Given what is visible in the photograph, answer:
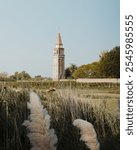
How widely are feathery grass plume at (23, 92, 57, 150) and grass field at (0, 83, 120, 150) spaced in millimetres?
619

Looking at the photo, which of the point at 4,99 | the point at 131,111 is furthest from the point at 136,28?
the point at 4,99

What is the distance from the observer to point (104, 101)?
154 cm

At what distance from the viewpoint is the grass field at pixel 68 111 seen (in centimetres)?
96

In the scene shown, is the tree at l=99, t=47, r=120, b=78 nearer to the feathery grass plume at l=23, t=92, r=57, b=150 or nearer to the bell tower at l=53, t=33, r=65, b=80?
the bell tower at l=53, t=33, r=65, b=80

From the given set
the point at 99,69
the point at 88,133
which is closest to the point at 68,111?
the point at 99,69

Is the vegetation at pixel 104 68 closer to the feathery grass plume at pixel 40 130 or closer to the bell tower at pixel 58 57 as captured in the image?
the bell tower at pixel 58 57

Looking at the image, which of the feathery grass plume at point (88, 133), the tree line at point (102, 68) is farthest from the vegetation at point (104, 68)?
the feathery grass plume at point (88, 133)

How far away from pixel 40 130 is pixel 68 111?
3.67 feet

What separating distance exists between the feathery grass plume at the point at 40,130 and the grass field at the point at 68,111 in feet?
2.03

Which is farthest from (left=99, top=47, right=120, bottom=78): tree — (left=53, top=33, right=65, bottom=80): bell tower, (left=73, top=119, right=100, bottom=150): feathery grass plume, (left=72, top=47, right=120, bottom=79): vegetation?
(left=73, top=119, right=100, bottom=150): feathery grass plume

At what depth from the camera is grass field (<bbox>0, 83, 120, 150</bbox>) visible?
3.13 ft

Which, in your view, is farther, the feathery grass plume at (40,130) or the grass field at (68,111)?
the grass field at (68,111)

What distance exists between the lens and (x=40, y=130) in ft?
0.61

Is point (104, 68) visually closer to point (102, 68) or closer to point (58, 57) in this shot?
point (102, 68)
